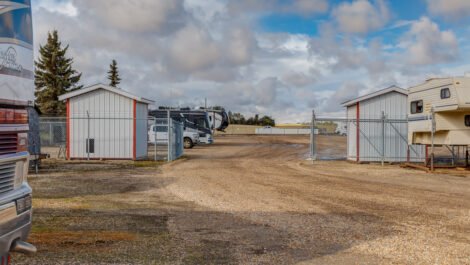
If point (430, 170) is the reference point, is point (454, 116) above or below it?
above

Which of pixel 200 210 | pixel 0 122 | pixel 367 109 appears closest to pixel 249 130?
pixel 367 109

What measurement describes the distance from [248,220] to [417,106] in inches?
541

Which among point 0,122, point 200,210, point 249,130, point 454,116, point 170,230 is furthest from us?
point 249,130

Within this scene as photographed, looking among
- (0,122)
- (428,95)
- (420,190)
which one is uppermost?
(428,95)

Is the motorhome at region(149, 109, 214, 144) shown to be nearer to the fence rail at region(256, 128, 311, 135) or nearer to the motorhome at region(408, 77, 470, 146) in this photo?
the motorhome at region(408, 77, 470, 146)

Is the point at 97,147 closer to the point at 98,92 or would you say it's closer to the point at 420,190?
the point at 98,92

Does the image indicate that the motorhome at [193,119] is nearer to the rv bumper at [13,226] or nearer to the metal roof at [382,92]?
the metal roof at [382,92]

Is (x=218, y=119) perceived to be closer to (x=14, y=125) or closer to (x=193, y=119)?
(x=193, y=119)

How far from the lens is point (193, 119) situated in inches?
1307

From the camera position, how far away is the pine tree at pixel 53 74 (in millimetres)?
44031

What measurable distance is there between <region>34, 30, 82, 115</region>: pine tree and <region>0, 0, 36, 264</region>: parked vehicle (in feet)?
135

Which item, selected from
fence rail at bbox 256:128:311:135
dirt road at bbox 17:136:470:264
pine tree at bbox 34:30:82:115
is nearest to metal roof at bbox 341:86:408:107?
dirt road at bbox 17:136:470:264

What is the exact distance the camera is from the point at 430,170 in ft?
58.4

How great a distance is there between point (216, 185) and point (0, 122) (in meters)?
9.16
